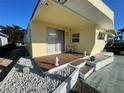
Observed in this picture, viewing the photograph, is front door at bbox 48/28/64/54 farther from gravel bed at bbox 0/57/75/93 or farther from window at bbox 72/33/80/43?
gravel bed at bbox 0/57/75/93

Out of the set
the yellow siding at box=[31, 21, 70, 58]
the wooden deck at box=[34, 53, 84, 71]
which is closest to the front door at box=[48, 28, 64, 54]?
the yellow siding at box=[31, 21, 70, 58]

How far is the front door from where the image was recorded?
764 centimetres

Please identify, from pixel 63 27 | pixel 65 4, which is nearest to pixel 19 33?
pixel 63 27

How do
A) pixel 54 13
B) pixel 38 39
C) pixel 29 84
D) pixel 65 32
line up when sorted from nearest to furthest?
pixel 29 84 < pixel 54 13 < pixel 38 39 < pixel 65 32

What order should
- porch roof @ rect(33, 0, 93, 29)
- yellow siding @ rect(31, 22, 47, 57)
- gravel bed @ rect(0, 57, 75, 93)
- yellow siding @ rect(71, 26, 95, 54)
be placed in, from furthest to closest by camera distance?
yellow siding @ rect(71, 26, 95, 54) → yellow siding @ rect(31, 22, 47, 57) → porch roof @ rect(33, 0, 93, 29) → gravel bed @ rect(0, 57, 75, 93)

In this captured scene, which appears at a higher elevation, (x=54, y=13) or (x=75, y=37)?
(x=54, y=13)

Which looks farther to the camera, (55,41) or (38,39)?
(55,41)

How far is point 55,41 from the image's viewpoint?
26.5ft

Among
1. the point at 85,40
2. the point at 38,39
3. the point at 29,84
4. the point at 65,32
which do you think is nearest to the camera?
the point at 29,84

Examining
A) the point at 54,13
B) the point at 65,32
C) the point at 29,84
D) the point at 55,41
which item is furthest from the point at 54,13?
the point at 29,84

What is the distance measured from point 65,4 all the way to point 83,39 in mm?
4883

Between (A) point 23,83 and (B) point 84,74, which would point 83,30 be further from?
(A) point 23,83

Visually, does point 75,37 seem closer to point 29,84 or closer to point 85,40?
point 85,40

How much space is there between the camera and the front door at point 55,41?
301 inches
